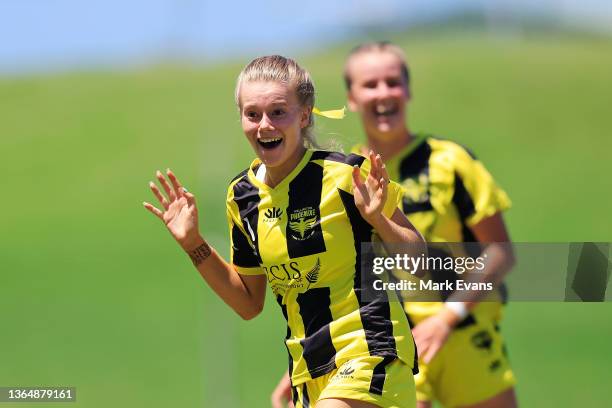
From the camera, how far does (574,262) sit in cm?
590

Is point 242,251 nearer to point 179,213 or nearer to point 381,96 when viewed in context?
point 179,213

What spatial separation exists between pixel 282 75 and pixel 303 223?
0.56 metres

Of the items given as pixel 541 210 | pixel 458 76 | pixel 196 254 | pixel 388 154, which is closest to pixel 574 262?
pixel 388 154

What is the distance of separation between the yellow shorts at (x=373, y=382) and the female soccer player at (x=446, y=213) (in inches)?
46.3

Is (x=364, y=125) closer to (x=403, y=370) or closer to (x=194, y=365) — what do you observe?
(x=403, y=370)

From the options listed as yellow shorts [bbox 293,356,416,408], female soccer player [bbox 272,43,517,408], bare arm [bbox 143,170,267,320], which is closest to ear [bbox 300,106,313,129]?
bare arm [bbox 143,170,267,320]

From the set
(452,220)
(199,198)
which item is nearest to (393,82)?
(452,220)

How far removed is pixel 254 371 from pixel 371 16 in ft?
107

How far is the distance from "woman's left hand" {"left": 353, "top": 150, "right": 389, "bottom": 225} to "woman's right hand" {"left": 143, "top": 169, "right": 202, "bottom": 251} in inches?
27.5

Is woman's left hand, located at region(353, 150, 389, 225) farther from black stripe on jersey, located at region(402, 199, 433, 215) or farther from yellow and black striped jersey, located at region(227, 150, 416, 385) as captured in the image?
black stripe on jersey, located at region(402, 199, 433, 215)

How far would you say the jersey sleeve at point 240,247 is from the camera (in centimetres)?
480

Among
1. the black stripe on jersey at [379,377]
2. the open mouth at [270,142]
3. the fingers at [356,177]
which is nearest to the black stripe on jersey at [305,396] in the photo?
the black stripe on jersey at [379,377]

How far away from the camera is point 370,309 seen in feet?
14.8

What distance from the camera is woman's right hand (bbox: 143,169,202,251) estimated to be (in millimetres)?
4742
